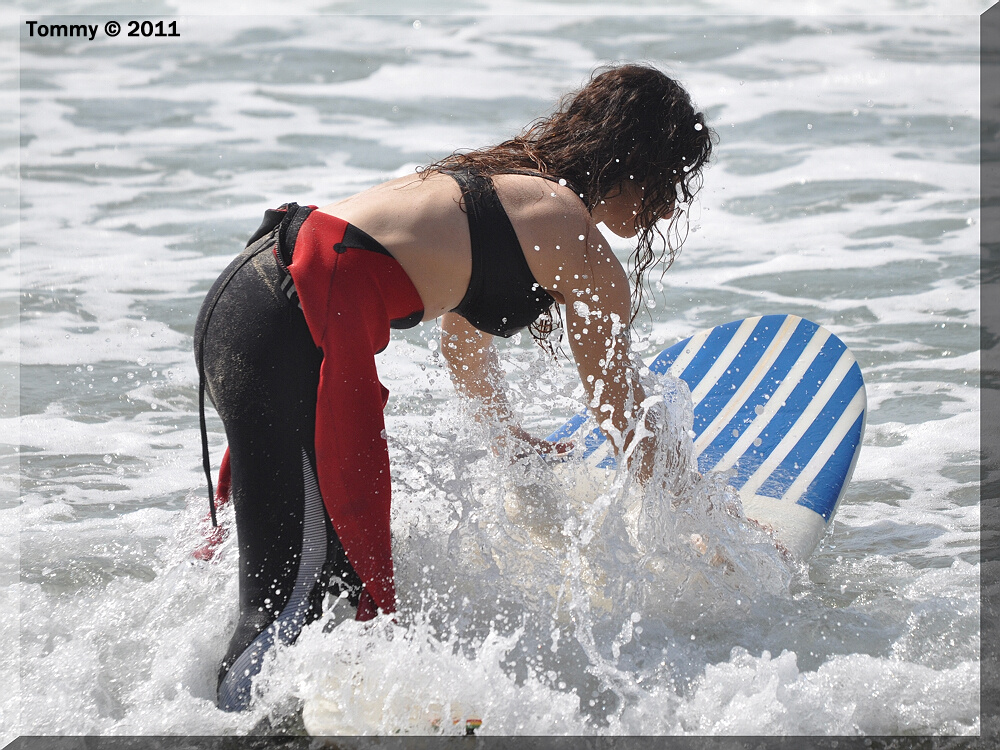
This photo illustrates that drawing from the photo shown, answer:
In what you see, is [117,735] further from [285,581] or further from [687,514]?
[687,514]

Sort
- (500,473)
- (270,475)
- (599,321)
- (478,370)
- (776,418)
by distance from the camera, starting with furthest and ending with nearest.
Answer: (776,418), (478,370), (500,473), (599,321), (270,475)

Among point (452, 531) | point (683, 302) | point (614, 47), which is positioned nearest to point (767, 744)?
point (452, 531)

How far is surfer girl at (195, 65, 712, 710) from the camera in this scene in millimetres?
A: 2012

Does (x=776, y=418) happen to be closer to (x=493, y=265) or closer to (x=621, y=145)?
(x=621, y=145)

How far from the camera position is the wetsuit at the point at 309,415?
200cm

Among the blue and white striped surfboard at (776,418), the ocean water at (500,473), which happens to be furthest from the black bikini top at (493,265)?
the blue and white striped surfboard at (776,418)

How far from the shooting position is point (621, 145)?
2.20 m

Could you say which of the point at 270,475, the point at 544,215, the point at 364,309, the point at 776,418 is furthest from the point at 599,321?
the point at 776,418

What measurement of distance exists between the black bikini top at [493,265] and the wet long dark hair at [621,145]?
10cm

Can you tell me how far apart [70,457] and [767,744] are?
2.53 metres

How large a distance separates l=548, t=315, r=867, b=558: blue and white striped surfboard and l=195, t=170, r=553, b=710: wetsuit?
3.13ft

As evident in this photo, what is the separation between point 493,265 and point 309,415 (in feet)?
1.56

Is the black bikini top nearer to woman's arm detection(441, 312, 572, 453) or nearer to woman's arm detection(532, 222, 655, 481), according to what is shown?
woman's arm detection(532, 222, 655, 481)

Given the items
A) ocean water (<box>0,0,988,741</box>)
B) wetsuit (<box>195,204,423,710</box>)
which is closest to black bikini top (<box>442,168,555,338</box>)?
wetsuit (<box>195,204,423,710</box>)
